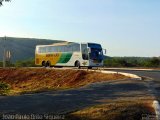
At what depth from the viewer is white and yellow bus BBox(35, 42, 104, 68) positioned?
48844mm

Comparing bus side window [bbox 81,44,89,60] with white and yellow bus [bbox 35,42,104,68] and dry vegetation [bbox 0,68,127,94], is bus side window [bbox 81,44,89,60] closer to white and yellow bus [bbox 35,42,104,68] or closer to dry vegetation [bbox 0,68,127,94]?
white and yellow bus [bbox 35,42,104,68]

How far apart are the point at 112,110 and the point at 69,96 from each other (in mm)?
4978

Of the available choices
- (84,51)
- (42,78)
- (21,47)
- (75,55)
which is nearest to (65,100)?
(42,78)

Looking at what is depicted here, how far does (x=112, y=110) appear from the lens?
14289 mm

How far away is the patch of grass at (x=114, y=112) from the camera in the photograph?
13.7 meters

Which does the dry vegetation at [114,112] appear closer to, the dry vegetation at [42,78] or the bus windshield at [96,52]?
the dry vegetation at [42,78]

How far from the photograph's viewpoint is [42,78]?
43906mm

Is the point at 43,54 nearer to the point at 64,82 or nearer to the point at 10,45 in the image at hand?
the point at 64,82

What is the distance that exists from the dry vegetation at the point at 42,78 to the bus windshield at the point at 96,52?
5.36m

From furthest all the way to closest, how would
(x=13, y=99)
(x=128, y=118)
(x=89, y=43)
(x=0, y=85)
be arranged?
(x=89, y=43) → (x=0, y=85) → (x=13, y=99) → (x=128, y=118)

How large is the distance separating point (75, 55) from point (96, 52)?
249 centimetres

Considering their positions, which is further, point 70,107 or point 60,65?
point 60,65

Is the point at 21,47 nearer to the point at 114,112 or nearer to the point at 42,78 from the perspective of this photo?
the point at 42,78

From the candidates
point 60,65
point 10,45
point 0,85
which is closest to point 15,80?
point 60,65
